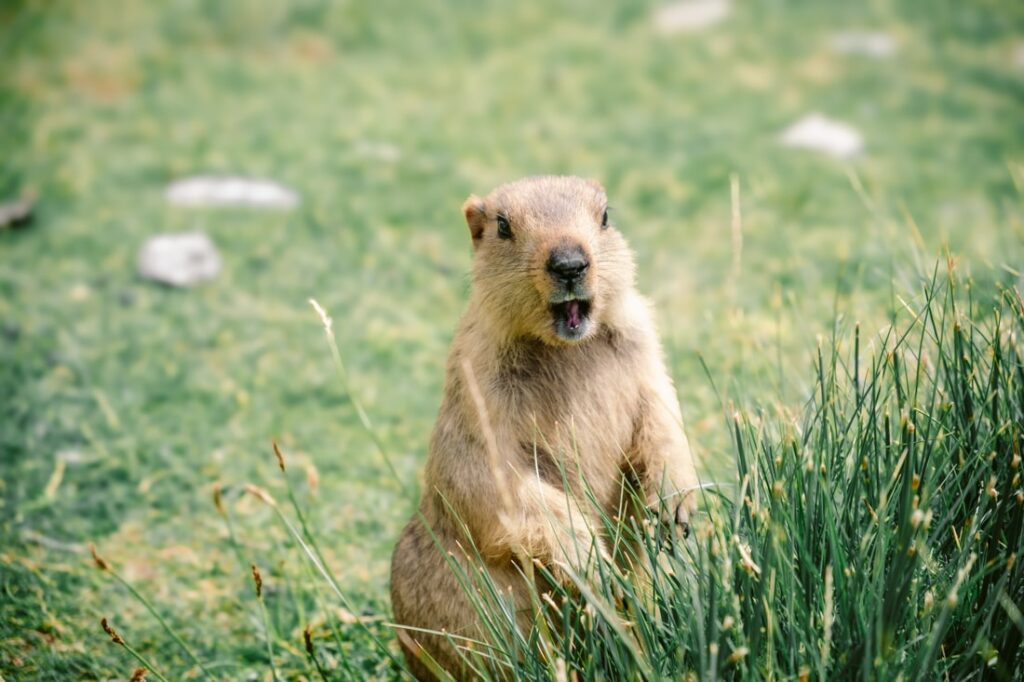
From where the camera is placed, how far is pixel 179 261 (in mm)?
6184

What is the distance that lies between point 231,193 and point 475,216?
469 centimetres

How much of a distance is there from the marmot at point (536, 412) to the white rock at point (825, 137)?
17.7ft

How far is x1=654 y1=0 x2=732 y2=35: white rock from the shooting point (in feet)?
33.1

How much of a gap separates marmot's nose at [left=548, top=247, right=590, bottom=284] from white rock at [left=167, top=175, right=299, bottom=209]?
16.1 ft

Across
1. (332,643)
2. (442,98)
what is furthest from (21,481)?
(442,98)

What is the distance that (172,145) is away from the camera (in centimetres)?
808

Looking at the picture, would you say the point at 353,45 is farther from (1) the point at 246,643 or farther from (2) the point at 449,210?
(1) the point at 246,643

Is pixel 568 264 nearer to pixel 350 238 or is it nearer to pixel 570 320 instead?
pixel 570 320

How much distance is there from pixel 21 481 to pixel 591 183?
312 centimetres

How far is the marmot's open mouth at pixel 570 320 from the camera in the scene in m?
2.66

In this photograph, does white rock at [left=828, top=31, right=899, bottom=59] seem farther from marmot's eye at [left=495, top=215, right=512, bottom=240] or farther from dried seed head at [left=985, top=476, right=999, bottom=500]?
dried seed head at [left=985, top=476, right=999, bottom=500]

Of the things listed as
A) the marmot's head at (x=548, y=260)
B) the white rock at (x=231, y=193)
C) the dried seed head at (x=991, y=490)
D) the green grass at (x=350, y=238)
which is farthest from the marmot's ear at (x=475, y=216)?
the white rock at (x=231, y=193)

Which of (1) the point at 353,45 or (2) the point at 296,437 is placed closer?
(2) the point at 296,437

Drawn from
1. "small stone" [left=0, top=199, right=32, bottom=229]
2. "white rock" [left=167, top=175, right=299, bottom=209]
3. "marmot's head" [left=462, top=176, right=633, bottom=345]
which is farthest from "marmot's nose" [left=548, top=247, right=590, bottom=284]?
"small stone" [left=0, top=199, right=32, bottom=229]
